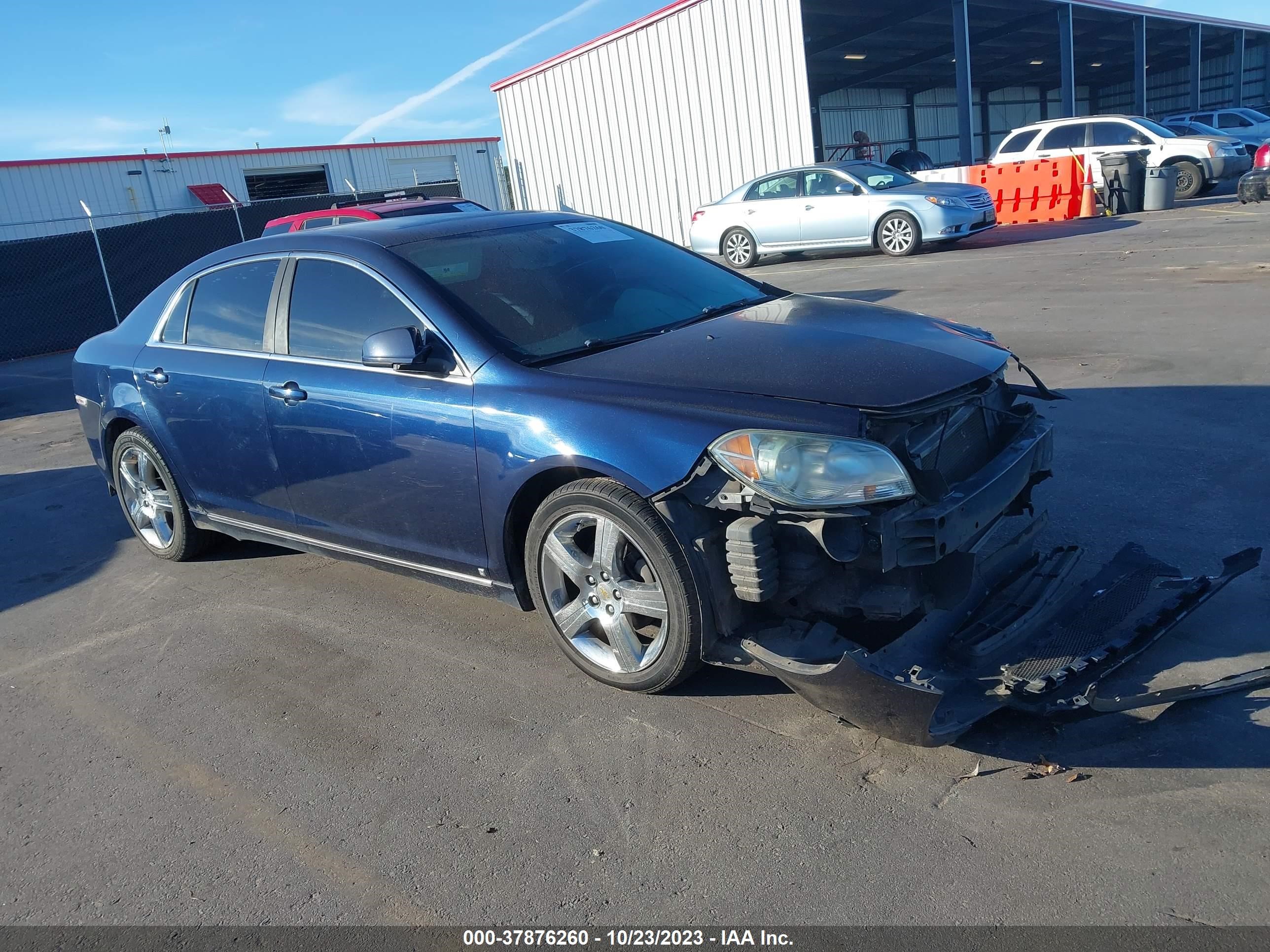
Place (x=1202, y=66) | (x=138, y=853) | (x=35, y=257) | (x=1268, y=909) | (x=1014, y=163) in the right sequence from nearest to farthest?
(x=1268, y=909)
(x=138, y=853)
(x=35, y=257)
(x=1014, y=163)
(x=1202, y=66)

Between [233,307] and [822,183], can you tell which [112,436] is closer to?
[233,307]

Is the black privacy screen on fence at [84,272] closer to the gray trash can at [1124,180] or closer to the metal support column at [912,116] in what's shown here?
the gray trash can at [1124,180]

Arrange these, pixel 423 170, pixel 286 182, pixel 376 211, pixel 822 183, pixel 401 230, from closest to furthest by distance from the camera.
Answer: pixel 401 230 → pixel 376 211 → pixel 822 183 → pixel 286 182 → pixel 423 170

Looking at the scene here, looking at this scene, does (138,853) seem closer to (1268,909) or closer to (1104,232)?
(1268,909)

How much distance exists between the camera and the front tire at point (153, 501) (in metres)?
5.37

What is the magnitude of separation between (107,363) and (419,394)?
8.64 ft

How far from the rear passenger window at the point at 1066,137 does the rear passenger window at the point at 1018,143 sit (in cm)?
35

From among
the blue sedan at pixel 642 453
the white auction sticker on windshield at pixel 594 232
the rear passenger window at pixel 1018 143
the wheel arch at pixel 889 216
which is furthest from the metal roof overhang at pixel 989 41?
the blue sedan at pixel 642 453

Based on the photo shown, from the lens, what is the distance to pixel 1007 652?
10.3 ft

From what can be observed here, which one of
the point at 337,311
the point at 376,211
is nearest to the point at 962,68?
the point at 376,211

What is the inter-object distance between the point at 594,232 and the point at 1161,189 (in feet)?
57.5

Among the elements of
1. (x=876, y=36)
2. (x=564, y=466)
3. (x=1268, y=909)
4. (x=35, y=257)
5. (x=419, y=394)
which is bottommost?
(x=1268, y=909)

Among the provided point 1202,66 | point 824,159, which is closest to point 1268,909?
point 824,159

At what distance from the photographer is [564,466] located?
3469 millimetres
